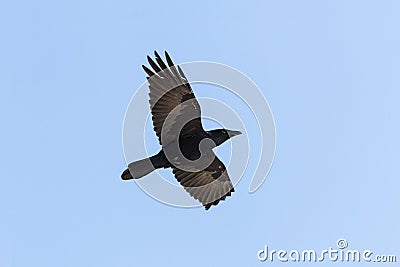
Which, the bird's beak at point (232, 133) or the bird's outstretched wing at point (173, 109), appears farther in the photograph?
the bird's beak at point (232, 133)

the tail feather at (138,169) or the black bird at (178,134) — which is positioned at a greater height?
the black bird at (178,134)

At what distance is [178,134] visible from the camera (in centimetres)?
1750

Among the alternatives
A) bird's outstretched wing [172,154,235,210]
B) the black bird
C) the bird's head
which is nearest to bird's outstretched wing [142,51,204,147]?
the black bird

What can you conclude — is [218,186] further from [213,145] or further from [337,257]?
[337,257]

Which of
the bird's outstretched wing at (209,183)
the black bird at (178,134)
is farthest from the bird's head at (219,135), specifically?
the bird's outstretched wing at (209,183)

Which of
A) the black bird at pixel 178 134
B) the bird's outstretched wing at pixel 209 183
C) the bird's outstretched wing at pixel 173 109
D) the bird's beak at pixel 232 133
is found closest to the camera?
the black bird at pixel 178 134

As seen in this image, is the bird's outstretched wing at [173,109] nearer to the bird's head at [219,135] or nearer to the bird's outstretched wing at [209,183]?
the bird's head at [219,135]

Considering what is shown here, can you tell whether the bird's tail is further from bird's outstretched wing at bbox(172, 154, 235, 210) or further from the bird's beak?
the bird's beak

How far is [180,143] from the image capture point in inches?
688

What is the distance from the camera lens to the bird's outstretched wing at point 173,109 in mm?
17123

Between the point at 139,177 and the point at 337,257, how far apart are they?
192 inches

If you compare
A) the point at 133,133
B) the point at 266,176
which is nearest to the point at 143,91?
the point at 133,133

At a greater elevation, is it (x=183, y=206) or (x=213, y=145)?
(x=213, y=145)

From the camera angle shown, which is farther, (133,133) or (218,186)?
(218,186)
